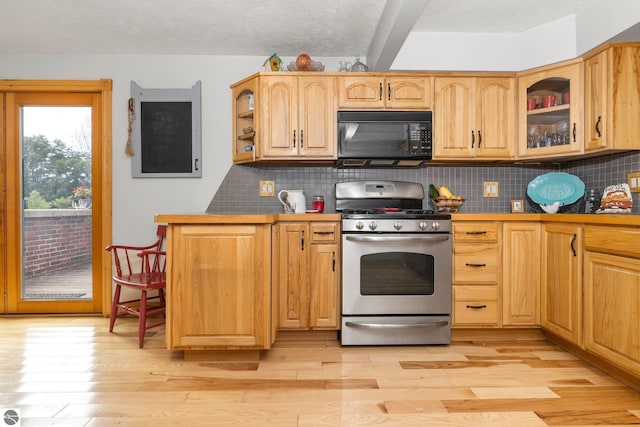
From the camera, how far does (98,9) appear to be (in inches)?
108

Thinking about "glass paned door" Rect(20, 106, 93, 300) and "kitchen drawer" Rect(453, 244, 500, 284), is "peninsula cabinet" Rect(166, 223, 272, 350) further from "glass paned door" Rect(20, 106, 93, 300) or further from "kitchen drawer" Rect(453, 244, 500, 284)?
"glass paned door" Rect(20, 106, 93, 300)

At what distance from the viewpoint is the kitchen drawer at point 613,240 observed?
198 cm

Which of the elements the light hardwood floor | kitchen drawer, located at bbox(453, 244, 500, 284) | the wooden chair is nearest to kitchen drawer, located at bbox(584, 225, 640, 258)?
kitchen drawer, located at bbox(453, 244, 500, 284)

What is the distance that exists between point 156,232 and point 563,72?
11.3 ft

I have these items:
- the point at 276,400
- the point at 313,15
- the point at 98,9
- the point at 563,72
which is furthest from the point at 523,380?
the point at 98,9

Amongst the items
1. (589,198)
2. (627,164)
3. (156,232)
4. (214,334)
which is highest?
(627,164)

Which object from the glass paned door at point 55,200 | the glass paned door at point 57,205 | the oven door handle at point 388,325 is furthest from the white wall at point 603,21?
the glass paned door at point 55,200

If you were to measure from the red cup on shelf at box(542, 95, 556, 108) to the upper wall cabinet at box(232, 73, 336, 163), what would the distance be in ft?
5.20

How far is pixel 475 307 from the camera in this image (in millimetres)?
2822

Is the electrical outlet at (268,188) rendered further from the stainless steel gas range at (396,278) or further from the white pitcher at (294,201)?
the stainless steel gas range at (396,278)

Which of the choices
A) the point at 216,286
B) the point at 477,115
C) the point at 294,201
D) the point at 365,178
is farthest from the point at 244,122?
the point at 477,115

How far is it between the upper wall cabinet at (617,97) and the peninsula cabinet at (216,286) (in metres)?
2.33

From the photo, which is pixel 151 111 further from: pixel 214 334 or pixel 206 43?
pixel 214 334

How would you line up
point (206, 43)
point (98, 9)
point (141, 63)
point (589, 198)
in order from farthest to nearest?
1. point (141, 63)
2. point (206, 43)
3. point (589, 198)
4. point (98, 9)
